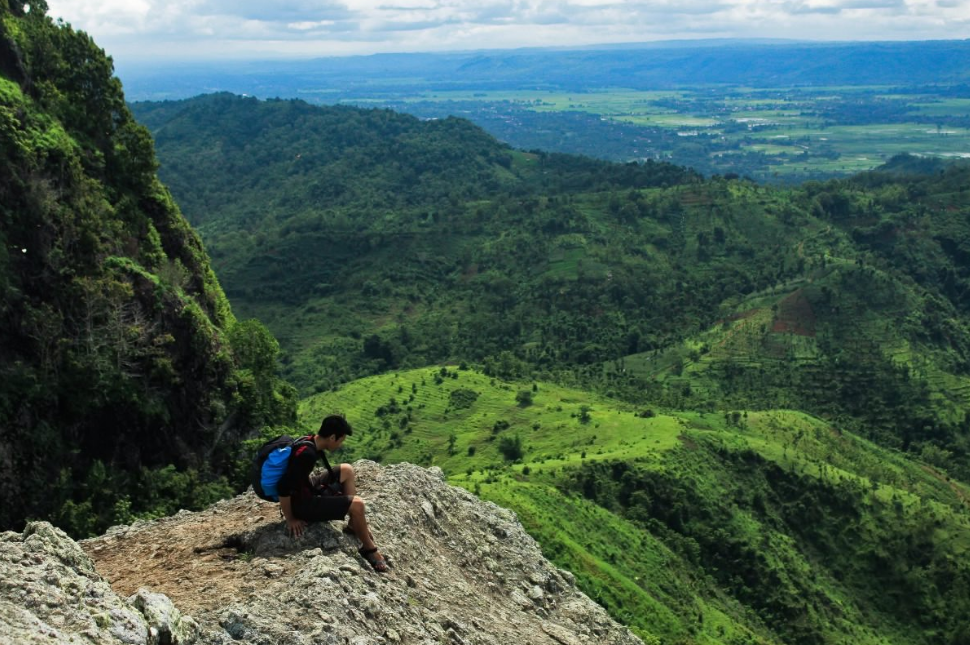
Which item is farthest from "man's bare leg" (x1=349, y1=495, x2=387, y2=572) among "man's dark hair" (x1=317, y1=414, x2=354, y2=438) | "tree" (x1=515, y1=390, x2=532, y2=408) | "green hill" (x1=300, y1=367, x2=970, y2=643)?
"tree" (x1=515, y1=390, x2=532, y2=408)

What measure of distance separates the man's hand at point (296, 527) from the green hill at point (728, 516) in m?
19.5

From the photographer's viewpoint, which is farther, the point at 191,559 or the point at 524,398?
the point at 524,398

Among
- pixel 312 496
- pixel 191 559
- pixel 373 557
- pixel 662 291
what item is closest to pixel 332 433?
pixel 312 496

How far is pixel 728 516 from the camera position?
4328 centimetres

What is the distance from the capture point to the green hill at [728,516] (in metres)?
35.4

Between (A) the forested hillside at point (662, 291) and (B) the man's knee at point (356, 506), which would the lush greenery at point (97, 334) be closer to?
(B) the man's knee at point (356, 506)

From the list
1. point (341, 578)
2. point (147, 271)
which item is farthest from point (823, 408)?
point (341, 578)

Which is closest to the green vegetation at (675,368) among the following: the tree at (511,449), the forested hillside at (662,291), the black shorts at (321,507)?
the forested hillside at (662,291)

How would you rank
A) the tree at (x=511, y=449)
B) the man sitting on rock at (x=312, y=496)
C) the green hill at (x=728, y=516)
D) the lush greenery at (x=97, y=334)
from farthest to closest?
the tree at (x=511, y=449) → the green hill at (x=728, y=516) → the lush greenery at (x=97, y=334) → the man sitting on rock at (x=312, y=496)

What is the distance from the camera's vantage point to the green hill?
116 ft

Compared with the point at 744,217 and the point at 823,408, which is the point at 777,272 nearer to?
the point at 744,217

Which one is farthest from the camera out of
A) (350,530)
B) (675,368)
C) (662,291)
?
(662,291)

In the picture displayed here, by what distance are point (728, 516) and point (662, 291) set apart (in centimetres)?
6127

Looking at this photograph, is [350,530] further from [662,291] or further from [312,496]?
[662,291]
